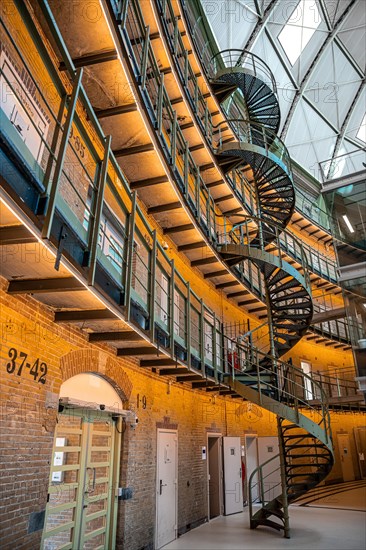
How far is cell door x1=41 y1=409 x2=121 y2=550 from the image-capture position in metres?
5.49

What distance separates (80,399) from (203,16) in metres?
15.7

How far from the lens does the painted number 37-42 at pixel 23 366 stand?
4.47 meters

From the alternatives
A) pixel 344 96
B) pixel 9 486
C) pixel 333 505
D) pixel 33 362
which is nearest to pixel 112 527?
pixel 9 486

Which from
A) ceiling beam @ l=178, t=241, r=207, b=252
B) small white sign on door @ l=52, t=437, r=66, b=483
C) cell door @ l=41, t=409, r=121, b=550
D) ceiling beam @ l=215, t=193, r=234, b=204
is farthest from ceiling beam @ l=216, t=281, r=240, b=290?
small white sign on door @ l=52, t=437, r=66, b=483

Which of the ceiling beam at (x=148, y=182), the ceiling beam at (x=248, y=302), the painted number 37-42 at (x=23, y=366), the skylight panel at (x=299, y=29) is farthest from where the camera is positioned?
the skylight panel at (x=299, y=29)

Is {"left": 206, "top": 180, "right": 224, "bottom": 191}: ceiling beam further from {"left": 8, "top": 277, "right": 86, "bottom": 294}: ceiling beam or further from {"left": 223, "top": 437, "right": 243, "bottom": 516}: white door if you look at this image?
{"left": 8, "top": 277, "right": 86, "bottom": 294}: ceiling beam

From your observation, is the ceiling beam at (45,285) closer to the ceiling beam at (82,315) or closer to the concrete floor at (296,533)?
the ceiling beam at (82,315)

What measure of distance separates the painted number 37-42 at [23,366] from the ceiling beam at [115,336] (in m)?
1.08

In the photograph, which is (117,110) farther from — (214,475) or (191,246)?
(214,475)

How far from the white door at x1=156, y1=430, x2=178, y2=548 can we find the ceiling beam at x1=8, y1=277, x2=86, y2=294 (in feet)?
19.0

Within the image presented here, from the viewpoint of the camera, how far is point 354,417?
21.3 meters

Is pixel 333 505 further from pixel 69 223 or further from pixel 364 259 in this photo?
pixel 69 223

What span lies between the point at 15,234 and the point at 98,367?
3.70 metres

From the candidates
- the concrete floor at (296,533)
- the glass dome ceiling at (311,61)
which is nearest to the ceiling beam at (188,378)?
the concrete floor at (296,533)
